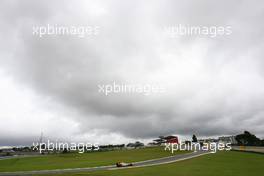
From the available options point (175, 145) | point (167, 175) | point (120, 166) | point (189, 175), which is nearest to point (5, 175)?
point (120, 166)

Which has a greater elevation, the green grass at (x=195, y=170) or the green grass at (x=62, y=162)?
the green grass at (x=195, y=170)

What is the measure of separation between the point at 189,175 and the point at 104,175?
12.1m

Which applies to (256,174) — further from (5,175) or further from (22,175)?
(5,175)

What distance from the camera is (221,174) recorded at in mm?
40656

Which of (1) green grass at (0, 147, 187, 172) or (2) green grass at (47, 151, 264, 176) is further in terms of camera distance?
(1) green grass at (0, 147, 187, 172)

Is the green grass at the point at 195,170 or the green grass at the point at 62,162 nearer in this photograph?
the green grass at the point at 195,170

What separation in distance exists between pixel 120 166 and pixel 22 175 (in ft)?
64.9

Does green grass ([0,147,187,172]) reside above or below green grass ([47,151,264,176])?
below

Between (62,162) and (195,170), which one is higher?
(195,170)

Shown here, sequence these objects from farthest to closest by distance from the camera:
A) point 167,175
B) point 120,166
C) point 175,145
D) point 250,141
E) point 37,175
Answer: point 250,141 → point 175,145 → point 120,166 → point 37,175 → point 167,175

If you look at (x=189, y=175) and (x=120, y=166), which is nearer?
(x=189, y=175)

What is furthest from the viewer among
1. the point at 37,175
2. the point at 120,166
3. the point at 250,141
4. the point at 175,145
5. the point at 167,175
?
the point at 250,141

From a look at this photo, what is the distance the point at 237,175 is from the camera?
3903 centimetres

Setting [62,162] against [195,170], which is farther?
[62,162]
